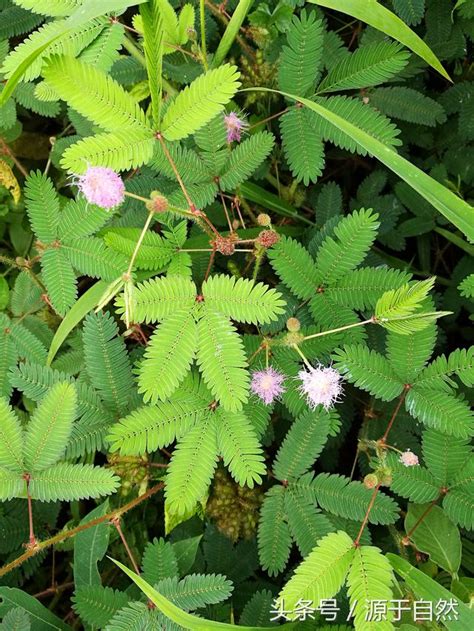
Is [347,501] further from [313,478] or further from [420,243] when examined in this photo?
[420,243]

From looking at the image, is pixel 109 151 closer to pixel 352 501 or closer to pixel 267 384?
pixel 267 384

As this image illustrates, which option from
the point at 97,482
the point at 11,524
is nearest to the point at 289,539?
the point at 97,482

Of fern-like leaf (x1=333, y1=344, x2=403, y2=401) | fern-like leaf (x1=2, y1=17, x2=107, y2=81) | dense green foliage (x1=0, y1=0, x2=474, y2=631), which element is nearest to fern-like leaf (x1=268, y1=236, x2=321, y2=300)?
dense green foliage (x1=0, y1=0, x2=474, y2=631)

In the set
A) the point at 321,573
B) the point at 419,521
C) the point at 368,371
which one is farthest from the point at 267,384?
the point at 419,521

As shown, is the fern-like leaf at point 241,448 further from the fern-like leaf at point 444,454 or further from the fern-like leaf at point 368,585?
the fern-like leaf at point 444,454

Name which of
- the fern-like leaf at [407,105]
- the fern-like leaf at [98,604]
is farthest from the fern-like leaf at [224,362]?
the fern-like leaf at [407,105]

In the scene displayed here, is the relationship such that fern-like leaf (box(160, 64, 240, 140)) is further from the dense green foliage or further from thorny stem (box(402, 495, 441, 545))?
thorny stem (box(402, 495, 441, 545))
